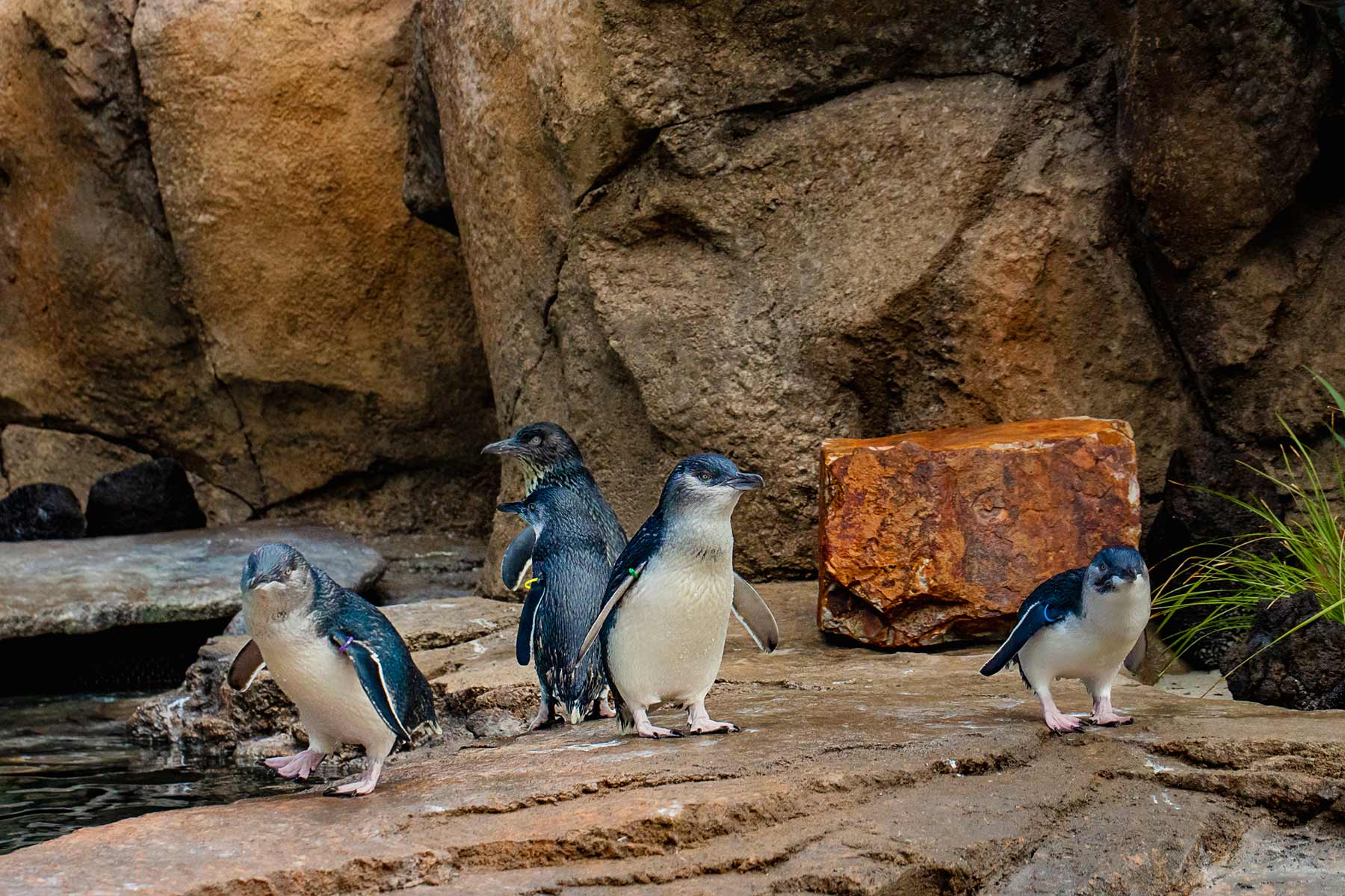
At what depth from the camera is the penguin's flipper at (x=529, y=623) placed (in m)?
4.59

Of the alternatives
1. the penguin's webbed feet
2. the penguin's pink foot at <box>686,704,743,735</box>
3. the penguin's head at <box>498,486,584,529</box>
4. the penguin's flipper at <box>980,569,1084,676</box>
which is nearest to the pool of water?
the penguin's head at <box>498,486,584,529</box>

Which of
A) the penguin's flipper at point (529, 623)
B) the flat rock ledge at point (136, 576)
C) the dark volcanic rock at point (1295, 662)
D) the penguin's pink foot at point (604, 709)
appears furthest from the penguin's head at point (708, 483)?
the flat rock ledge at point (136, 576)

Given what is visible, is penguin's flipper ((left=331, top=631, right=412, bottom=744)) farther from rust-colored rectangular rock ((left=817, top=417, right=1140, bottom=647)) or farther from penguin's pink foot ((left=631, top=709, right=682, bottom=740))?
rust-colored rectangular rock ((left=817, top=417, right=1140, bottom=647))

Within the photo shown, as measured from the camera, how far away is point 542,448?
493cm

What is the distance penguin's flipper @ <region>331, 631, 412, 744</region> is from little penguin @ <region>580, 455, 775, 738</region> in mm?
599

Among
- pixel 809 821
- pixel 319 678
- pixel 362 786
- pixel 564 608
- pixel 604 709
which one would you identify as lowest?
pixel 604 709

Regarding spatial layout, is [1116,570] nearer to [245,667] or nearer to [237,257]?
[245,667]

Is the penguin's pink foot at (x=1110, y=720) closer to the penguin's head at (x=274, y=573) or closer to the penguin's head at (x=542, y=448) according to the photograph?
the penguin's head at (x=542, y=448)

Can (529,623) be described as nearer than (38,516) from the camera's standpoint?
Yes

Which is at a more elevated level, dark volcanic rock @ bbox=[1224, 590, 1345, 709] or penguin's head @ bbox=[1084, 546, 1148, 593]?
penguin's head @ bbox=[1084, 546, 1148, 593]

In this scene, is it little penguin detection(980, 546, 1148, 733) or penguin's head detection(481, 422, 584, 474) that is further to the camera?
penguin's head detection(481, 422, 584, 474)

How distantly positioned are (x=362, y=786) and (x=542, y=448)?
1.65 meters

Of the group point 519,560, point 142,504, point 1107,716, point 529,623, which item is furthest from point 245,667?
point 142,504

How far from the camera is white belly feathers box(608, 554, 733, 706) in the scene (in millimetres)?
3867
